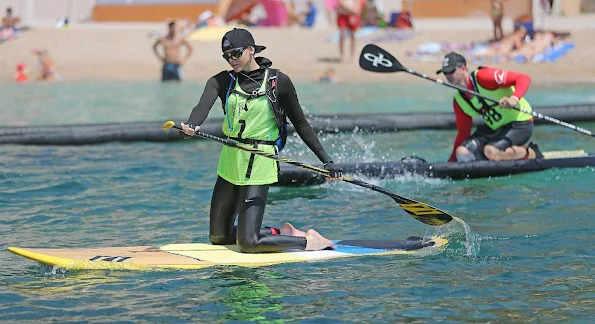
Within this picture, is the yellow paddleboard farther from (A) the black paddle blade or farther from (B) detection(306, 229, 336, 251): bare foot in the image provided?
(A) the black paddle blade

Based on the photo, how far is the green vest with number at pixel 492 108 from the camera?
420 inches

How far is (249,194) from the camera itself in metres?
7.10

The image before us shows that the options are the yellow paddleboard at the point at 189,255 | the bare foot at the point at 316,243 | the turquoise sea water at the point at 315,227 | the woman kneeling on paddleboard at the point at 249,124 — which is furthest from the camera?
the bare foot at the point at 316,243

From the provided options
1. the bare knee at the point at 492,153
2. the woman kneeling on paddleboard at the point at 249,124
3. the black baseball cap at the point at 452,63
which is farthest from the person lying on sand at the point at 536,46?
the woman kneeling on paddleboard at the point at 249,124

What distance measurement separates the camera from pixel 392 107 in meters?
18.5

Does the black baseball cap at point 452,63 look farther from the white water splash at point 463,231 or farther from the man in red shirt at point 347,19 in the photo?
the man in red shirt at point 347,19

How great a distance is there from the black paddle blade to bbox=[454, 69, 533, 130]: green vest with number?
79 centimetres

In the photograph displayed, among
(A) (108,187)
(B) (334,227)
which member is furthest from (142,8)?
(B) (334,227)

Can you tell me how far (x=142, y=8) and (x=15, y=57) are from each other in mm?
7271

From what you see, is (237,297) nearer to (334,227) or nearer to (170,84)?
(334,227)

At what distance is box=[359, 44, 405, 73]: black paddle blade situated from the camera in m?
10.7

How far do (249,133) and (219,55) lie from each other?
1850cm

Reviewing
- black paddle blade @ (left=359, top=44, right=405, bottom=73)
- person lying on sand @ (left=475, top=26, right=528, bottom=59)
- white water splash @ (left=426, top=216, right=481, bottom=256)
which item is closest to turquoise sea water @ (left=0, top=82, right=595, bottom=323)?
white water splash @ (left=426, top=216, right=481, bottom=256)

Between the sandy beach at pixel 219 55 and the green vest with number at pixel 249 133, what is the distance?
1521 cm
